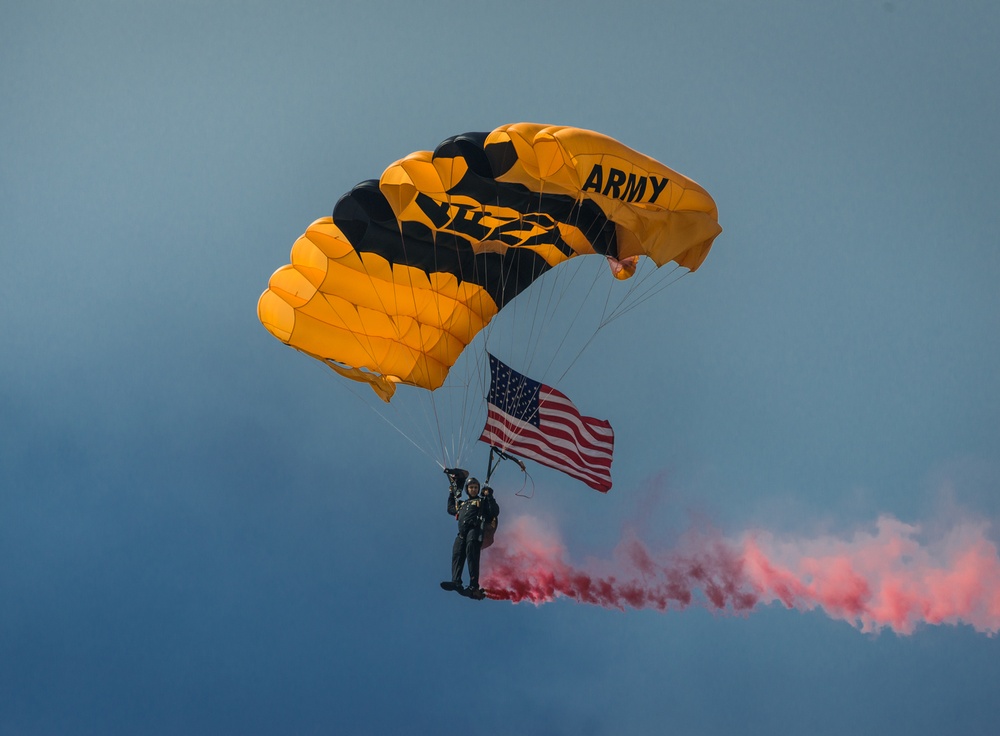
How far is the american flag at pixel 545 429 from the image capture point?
68.6ft

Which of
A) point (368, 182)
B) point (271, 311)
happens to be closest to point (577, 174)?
point (368, 182)

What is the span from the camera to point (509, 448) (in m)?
20.7

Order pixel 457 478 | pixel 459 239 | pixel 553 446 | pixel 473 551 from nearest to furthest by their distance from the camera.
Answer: pixel 473 551
pixel 457 478
pixel 553 446
pixel 459 239

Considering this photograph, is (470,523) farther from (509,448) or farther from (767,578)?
(767,578)

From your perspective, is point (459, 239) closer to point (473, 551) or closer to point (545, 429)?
Answer: point (545, 429)

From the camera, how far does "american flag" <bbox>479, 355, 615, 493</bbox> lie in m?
20.9

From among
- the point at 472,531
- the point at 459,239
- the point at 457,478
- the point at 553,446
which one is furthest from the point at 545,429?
the point at 459,239

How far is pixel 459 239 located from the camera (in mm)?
21266

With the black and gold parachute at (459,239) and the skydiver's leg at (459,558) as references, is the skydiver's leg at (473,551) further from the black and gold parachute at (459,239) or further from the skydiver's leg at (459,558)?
the black and gold parachute at (459,239)

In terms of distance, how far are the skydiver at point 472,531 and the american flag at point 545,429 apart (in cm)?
116

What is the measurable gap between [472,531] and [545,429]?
2316 millimetres

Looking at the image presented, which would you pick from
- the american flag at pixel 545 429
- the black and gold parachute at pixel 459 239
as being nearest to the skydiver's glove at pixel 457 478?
the american flag at pixel 545 429

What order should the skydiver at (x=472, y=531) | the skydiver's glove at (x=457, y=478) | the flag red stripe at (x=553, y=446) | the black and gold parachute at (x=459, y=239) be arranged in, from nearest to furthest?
the black and gold parachute at (x=459, y=239), the skydiver at (x=472, y=531), the skydiver's glove at (x=457, y=478), the flag red stripe at (x=553, y=446)

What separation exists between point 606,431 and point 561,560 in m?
3.45
